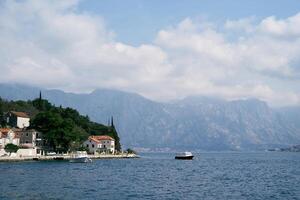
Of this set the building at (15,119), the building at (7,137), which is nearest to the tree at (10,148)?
the building at (7,137)

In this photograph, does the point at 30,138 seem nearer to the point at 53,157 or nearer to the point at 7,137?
the point at 7,137

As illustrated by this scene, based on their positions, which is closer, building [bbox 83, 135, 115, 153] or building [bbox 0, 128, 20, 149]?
building [bbox 0, 128, 20, 149]

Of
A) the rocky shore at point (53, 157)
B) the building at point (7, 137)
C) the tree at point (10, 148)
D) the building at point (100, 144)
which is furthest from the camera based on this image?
the building at point (100, 144)

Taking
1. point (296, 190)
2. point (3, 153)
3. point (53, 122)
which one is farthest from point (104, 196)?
point (53, 122)

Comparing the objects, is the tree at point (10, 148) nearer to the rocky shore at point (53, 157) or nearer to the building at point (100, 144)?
the rocky shore at point (53, 157)

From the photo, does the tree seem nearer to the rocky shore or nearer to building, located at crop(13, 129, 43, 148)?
the rocky shore

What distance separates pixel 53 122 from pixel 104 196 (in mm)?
102324

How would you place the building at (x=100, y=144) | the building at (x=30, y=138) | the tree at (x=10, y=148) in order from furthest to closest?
the building at (x=100, y=144) < the building at (x=30, y=138) < the tree at (x=10, y=148)

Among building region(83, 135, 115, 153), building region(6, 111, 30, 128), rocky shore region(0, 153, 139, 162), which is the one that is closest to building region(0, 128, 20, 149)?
rocky shore region(0, 153, 139, 162)

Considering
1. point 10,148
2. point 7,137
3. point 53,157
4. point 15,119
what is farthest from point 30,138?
point 15,119

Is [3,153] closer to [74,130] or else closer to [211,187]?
[74,130]

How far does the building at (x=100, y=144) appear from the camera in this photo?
624 ft

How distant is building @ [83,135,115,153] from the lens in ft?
624

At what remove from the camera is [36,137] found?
159375mm
